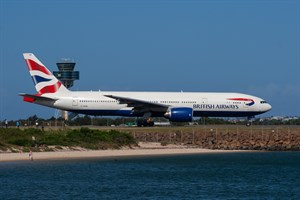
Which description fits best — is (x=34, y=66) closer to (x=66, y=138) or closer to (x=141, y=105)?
(x=141, y=105)

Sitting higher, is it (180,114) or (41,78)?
(41,78)

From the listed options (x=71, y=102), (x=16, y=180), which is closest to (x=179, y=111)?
(x=71, y=102)

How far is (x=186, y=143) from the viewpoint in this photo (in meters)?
75.8

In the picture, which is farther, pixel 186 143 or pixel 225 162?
pixel 186 143

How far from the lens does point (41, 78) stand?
85312 mm

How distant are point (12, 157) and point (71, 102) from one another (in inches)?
916

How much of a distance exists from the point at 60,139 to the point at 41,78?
1937 centimetres

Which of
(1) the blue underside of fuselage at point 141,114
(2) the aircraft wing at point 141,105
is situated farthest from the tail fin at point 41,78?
(2) the aircraft wing at point 141,105

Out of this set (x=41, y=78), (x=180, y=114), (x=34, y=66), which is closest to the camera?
(x=180, y=114)

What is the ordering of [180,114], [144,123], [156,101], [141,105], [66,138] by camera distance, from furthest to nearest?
[144,123]
[156,101]
[141,105]
[180,114]
[66,138]

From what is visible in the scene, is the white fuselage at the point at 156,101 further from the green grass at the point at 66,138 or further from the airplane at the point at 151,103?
the green grass at the point at 66,138

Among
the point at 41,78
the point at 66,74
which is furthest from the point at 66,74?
the point at 41,78

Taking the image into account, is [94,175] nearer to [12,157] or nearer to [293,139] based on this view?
[12,157]

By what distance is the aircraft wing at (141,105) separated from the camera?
79450mm
